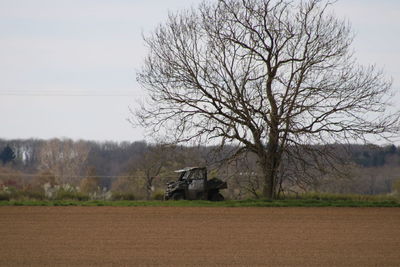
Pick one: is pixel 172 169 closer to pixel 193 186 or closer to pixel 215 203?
pixel 193 186

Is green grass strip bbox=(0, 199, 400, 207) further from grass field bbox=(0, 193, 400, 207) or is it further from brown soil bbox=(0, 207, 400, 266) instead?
brown soil bbox=(0, 207, 400, 266)

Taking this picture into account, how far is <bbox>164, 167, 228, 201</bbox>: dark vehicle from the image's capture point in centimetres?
3622

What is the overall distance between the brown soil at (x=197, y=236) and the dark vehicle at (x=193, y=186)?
455 centimetres

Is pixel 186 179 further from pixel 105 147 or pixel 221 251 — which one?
pixel 105 147

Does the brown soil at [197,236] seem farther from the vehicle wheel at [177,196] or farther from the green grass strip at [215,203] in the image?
the vehicle wheel at [177,196]

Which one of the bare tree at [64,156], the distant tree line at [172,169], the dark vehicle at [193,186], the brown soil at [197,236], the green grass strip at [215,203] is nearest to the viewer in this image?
the brown soil at [197,236]

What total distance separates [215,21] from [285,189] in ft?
28.8

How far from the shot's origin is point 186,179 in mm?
36500

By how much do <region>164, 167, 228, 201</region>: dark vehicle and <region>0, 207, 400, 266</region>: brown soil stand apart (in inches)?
179

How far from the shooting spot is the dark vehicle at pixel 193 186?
36.2 metres

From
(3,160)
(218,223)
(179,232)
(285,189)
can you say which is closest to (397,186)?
(285,189)

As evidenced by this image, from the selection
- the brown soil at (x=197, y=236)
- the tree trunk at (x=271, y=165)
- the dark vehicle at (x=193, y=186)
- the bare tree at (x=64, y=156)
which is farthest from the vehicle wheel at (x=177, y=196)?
the bare tree at (x=64, y=156)

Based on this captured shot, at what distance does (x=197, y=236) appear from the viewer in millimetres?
22859

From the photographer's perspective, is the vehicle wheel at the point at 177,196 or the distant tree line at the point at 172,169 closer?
the distant tree line at the point at 172,169
